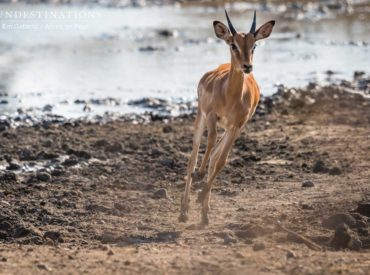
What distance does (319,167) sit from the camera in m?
14.0

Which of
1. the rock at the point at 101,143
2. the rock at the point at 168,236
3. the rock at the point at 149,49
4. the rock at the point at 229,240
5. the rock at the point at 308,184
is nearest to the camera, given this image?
the rock at the point at 229,240

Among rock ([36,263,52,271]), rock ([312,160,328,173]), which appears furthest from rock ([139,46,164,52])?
rock ([36,263,52,271])

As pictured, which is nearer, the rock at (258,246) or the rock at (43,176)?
the rock at (258,246)

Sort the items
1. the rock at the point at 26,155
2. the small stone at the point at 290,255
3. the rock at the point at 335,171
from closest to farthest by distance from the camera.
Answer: the small stone at the point at 290,255
the rock at the point at 335,171
the rock at the point at 26,155

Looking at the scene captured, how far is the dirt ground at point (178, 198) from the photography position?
928 cm

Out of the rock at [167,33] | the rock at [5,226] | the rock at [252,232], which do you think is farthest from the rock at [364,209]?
the rock at [167,33]

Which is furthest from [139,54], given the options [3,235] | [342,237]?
[342,237]

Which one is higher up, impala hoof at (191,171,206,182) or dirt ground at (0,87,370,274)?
impala hoof at (191,171,206,182)

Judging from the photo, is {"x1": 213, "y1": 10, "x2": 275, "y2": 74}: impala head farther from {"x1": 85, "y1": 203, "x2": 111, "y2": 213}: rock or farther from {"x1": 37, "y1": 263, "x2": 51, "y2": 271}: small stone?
{"x1": 37, "y1": 263, "x2": 51, "y2": 271}: small stone

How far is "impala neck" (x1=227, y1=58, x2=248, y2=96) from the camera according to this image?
11.6m

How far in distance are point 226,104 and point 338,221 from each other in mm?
1844

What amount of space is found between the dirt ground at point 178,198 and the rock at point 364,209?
0.04 feet

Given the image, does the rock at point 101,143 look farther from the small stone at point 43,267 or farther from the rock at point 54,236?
the small stone at point 43,267

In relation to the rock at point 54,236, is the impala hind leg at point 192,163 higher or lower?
higher
